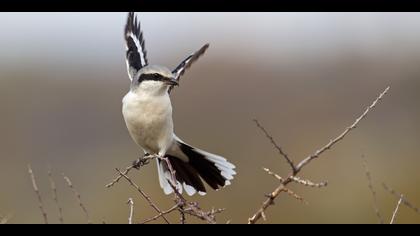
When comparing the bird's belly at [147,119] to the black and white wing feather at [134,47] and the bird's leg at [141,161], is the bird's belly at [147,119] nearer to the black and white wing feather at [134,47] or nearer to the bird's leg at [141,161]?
the bird's leg at [141,161]

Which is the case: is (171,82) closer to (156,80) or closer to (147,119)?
(156,80)

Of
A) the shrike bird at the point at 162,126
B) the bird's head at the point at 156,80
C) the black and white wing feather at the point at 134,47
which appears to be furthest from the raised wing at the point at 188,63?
the black and white wing feather at the point at 134,47

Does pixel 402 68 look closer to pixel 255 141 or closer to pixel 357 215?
pixel 255 141

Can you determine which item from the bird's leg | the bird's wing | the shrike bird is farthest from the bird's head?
the bird's leg

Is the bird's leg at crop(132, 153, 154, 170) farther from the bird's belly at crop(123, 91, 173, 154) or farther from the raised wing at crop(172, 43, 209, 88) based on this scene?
the raised wing at crop(172, 43, 209, 88)

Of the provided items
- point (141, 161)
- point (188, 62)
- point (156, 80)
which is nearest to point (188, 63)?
point (188, 62)
